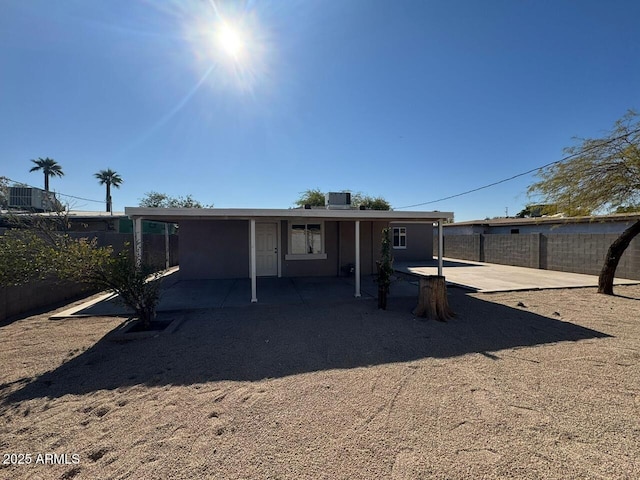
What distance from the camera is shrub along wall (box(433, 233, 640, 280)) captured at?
10.8 m

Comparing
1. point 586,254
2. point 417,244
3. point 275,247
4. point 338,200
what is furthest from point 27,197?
point 586,254

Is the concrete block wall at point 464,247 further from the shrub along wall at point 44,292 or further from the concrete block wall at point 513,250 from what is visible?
the shrub along wall at point 44,292

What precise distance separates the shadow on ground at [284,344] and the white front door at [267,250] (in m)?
4.12

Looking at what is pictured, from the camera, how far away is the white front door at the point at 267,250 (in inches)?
410

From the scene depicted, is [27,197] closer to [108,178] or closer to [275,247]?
[275,247]

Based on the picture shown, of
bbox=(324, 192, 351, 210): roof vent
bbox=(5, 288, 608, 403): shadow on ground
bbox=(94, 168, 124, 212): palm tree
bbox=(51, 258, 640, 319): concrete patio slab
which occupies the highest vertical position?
bbox=(94, 168, 124, 212): palm tree

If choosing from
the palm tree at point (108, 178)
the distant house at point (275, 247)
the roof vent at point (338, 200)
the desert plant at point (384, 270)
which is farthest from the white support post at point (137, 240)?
the palm tree at point (108, 178)

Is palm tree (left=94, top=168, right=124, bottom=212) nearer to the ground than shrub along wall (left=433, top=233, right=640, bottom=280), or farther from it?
farther from it

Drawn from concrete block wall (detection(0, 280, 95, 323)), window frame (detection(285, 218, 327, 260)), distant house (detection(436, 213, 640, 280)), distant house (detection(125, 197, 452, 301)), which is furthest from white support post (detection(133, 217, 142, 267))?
distant house (detection(436, 213, 640, 280))

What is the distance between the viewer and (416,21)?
289 inches

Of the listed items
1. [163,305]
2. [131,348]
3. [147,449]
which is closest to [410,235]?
[163,305]

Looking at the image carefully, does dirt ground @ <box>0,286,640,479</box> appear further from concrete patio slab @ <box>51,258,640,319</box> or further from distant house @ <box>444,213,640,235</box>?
distant house @ <box>444,213,640,235</box>

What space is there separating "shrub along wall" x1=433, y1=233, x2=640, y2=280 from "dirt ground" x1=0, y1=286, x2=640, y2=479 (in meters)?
7.81

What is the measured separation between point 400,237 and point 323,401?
50.0ft
